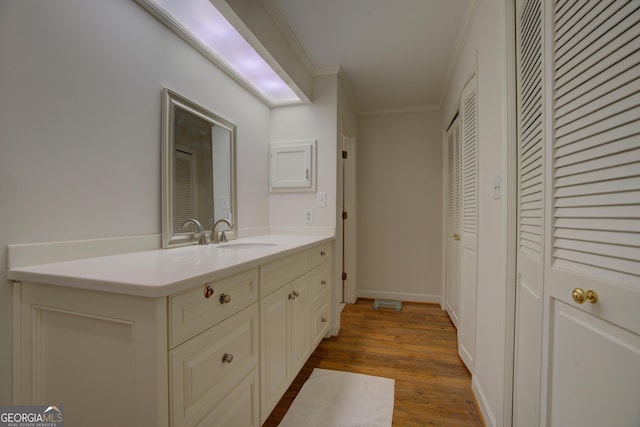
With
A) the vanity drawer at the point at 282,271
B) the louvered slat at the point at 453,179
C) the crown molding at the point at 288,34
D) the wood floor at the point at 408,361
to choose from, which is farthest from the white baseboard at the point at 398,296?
the crown molding at the point at 288,34

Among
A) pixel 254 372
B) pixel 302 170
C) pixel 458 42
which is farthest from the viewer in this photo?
pixel 302 170

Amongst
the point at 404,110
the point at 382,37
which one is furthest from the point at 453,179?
the point at 382,37

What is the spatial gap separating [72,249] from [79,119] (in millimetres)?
495

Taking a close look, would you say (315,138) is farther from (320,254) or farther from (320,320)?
(320,320)

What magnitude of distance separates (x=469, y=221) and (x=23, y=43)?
2357mm

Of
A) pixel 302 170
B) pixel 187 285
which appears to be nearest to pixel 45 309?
pixel 187 285

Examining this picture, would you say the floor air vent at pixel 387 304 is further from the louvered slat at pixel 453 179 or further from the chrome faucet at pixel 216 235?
the chrome faucet at pixel 216 235

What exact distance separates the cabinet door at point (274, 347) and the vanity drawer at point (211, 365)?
0.24ft

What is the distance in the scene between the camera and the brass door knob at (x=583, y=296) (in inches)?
25.4

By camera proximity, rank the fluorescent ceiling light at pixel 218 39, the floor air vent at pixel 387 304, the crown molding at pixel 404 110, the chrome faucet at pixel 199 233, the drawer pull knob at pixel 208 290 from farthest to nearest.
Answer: the crown molding at pixel 404 110 → the floor air vent at pixel 387 304 → the chrome faucet at pixel 199 233 → the fluorescent ceiling light at pixel 218 39 → the drawer pull knob at pixel 208 290

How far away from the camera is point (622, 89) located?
583 millimetres

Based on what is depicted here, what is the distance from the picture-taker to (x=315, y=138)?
236 cm

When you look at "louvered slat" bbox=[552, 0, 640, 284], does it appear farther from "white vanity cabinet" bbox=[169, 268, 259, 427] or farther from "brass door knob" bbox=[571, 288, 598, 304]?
"white vanity cabinet" bbox=[169, 268, 259, 427]

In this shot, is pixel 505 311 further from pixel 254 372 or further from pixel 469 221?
pixel 254 372
